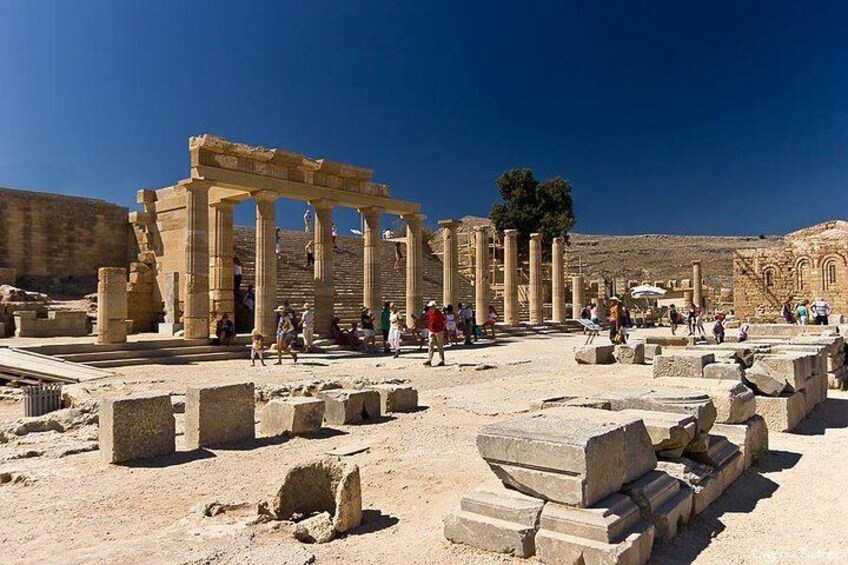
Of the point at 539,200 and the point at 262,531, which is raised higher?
the point at 539,200

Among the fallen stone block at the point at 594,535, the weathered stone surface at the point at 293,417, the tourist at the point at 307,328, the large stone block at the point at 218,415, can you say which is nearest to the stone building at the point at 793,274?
the tourist at the point at 307,328

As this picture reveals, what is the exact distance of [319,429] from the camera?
7.99 metres

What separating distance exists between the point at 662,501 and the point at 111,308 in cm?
1437

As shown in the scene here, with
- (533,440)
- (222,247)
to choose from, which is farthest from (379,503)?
(222,247)

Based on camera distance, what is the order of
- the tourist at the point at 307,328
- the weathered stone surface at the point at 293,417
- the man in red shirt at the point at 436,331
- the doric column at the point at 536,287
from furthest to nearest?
the doric column at the point at 536,287 < the tourist at the point at 307,328 < the man in red shirt at the point at 436,331 < the weathered stone surface at the point at 293,417

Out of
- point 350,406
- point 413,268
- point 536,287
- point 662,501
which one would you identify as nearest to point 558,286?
point 536,287

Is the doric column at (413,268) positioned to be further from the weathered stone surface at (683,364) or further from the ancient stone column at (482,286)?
the weathered stone surface at (683,364)

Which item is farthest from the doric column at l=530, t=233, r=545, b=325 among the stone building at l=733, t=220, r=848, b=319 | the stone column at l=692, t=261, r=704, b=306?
the stone column at l=692, t=261, r=704, b=306

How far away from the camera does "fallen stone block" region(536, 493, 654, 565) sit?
12.6 ft

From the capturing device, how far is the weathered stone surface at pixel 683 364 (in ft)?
27.7

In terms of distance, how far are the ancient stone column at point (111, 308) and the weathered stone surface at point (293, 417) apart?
9.05 metres

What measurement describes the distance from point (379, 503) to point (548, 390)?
6041 millimetres

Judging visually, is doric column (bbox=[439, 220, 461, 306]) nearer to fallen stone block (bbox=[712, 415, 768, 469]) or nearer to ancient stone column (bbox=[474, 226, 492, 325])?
ancient stone column (bbox=[474, 226, 492, 325])

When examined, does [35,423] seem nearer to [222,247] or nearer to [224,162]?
[224,162]
